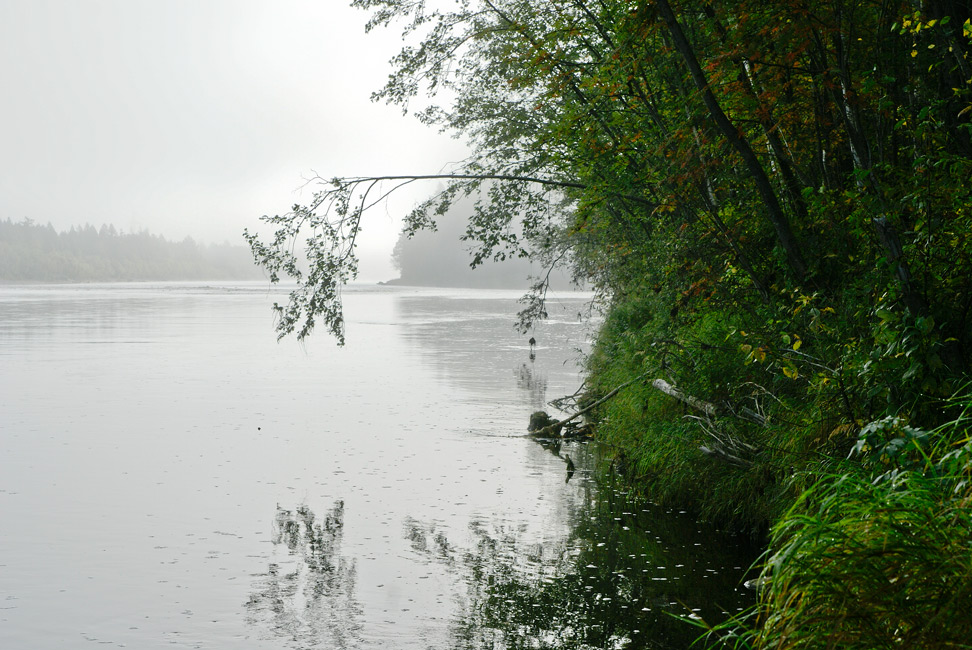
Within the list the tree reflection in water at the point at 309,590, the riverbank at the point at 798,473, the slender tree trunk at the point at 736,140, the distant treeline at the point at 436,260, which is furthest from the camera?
the distant treeline at the point at 436,260

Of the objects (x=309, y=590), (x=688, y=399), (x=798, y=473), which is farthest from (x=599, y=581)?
(x=688, y=399)

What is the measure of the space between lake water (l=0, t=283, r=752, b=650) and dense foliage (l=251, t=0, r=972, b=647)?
4.15 ft

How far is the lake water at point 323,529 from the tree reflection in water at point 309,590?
26 millimetres

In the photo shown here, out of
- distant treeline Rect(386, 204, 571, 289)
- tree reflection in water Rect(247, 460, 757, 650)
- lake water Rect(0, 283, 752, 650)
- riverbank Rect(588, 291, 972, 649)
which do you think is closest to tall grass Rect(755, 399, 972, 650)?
riverbank Rect(588, 291, 972, 649)

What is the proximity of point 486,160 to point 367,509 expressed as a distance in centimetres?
907

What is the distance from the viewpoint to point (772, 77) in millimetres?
8148

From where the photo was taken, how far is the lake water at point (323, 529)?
23.2 feet

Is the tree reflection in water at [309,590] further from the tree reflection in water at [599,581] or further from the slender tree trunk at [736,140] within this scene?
the slender tree trunk at [736,140]

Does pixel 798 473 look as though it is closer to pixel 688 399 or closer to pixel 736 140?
pixel 736 140

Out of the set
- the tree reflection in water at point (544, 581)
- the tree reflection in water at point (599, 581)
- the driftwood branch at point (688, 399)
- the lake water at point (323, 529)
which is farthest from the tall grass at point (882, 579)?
the driftwood branch at point (688, 399)

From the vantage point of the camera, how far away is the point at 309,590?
7773 millimetres

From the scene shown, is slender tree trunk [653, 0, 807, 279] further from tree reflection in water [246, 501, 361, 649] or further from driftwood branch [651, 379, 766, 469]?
tree reflection in water [246, 501, 361, 649]

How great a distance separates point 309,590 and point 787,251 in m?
4.98

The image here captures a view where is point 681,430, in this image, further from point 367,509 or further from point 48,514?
point 48,514
